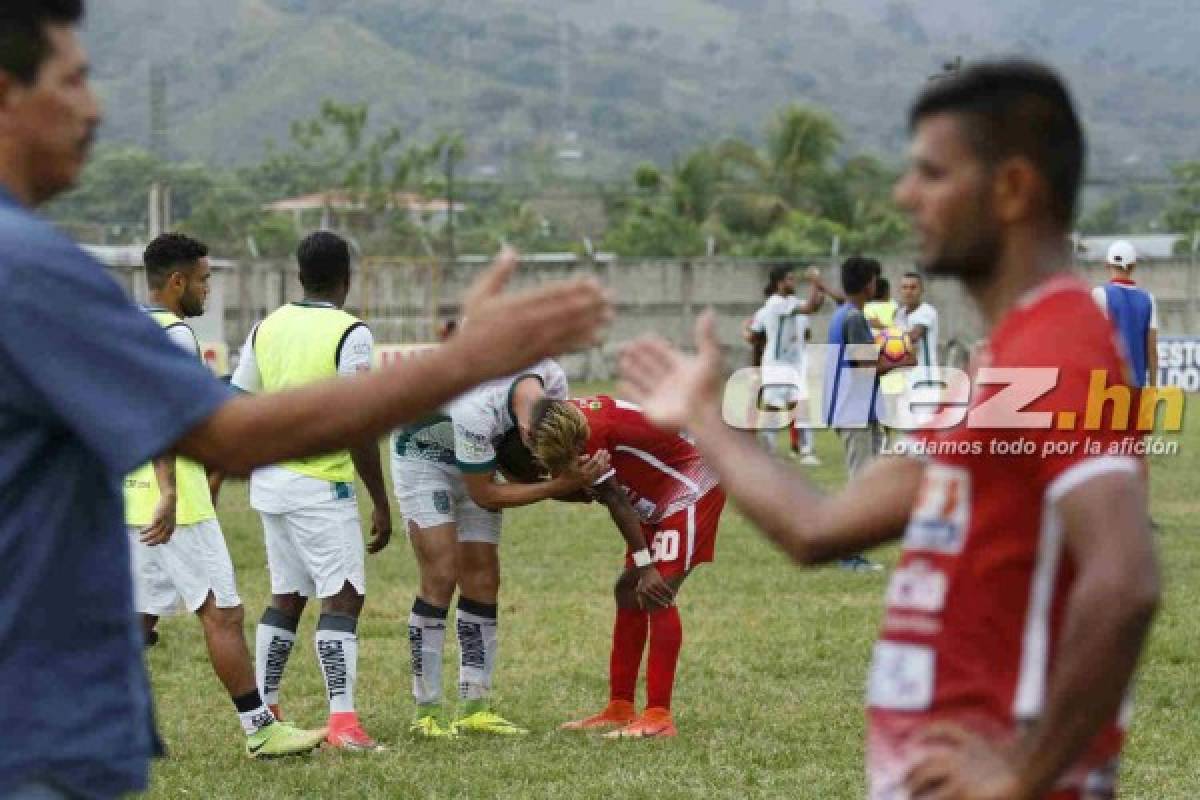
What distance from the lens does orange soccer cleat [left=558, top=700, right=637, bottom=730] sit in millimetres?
9172

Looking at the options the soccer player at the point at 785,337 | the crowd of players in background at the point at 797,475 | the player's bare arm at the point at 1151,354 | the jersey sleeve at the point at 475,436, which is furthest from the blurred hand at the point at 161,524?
the soccer player at the point at 785,337

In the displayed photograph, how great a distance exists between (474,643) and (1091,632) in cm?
671

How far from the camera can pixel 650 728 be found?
353 inches

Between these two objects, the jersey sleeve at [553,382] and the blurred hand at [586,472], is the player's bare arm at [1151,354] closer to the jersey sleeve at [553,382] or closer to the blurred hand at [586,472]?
the jersey sleeve at [553,382]

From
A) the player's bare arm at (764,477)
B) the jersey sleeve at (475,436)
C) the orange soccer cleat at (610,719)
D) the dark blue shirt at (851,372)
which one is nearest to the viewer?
the player's bare arm at (764,477)

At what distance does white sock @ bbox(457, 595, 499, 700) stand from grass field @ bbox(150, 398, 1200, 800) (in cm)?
31

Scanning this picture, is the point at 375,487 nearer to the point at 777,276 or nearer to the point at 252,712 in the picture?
the point at 252,712

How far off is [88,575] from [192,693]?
7.25 m

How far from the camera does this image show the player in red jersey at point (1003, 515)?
9.04 feet

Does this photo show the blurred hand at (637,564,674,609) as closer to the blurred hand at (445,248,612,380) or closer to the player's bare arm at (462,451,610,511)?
the player's bare arm at (462,451,610,511)

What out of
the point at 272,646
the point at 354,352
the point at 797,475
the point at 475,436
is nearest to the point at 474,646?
the point at 272,646

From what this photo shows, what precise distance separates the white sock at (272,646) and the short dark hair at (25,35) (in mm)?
5996

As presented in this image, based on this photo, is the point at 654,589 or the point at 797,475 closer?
the point at 797,475

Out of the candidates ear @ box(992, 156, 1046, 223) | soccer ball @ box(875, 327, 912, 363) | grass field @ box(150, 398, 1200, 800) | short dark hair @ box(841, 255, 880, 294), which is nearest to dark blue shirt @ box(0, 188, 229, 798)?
ear @ box(992, 156, 1046, 223)
